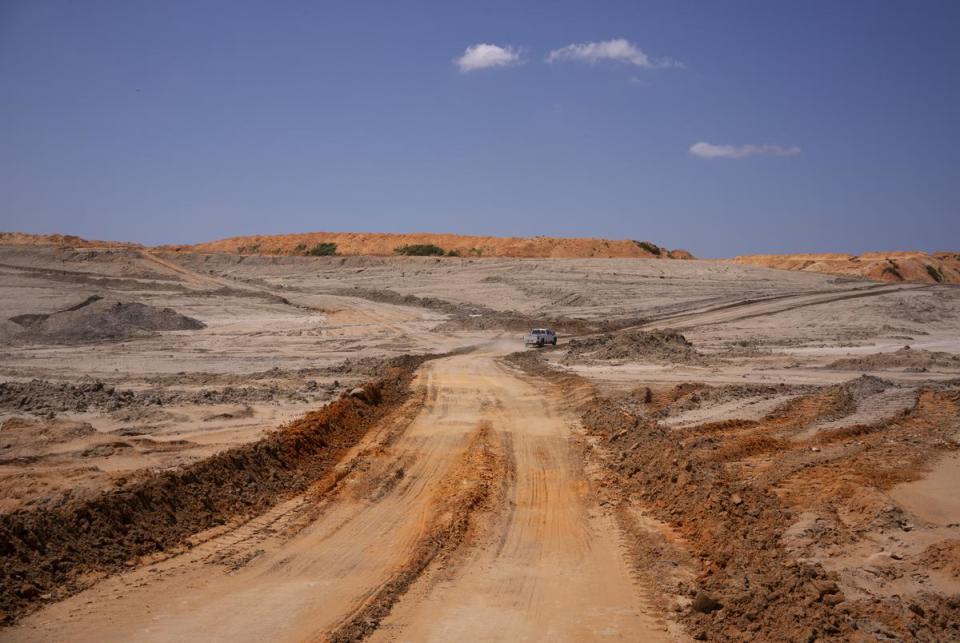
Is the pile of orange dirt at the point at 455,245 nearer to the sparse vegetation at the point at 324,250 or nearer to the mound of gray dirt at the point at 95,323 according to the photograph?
the sparse vegetation at the point at 324,250

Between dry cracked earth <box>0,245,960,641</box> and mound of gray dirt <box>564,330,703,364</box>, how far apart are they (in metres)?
2.29

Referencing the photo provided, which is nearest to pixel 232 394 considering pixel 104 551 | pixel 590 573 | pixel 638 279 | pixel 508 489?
pixel 508 489

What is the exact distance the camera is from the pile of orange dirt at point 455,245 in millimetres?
100000

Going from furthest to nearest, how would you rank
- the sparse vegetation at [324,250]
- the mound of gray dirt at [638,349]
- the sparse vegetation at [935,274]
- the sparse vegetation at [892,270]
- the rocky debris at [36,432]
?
1. the sparse vegetation at [324,250]
2. the sparse vegetation at [935,274]
3. the sparse vegetation at [892,270]
4. the mound of gray dirt at [638,349]
5. the rocky debris at [36,432]

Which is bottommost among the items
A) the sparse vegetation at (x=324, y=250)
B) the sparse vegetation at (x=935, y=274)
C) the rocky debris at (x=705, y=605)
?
the rocky debris at (x=705, y=605)

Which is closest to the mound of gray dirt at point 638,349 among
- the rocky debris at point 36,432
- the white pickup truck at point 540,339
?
the white pickup truck at point 540,339

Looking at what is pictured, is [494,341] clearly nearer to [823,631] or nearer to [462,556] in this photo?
[462,556]

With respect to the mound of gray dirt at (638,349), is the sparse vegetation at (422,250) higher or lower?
higher

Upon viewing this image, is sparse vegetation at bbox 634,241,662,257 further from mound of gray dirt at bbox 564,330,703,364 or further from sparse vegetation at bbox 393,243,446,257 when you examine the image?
mound of gray dirt at bbox 564,330,703,364

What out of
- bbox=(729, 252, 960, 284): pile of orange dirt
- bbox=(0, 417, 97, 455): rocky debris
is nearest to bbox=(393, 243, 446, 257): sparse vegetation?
bbox=(729, 252, 960, 284): pile of orange dirt

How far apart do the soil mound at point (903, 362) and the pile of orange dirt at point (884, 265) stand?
49.7m

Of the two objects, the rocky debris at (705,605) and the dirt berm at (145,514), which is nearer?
the rocky debris at (705,605)

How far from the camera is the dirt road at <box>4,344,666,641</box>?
7.85m

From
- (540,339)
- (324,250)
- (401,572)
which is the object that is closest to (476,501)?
(401,572)
